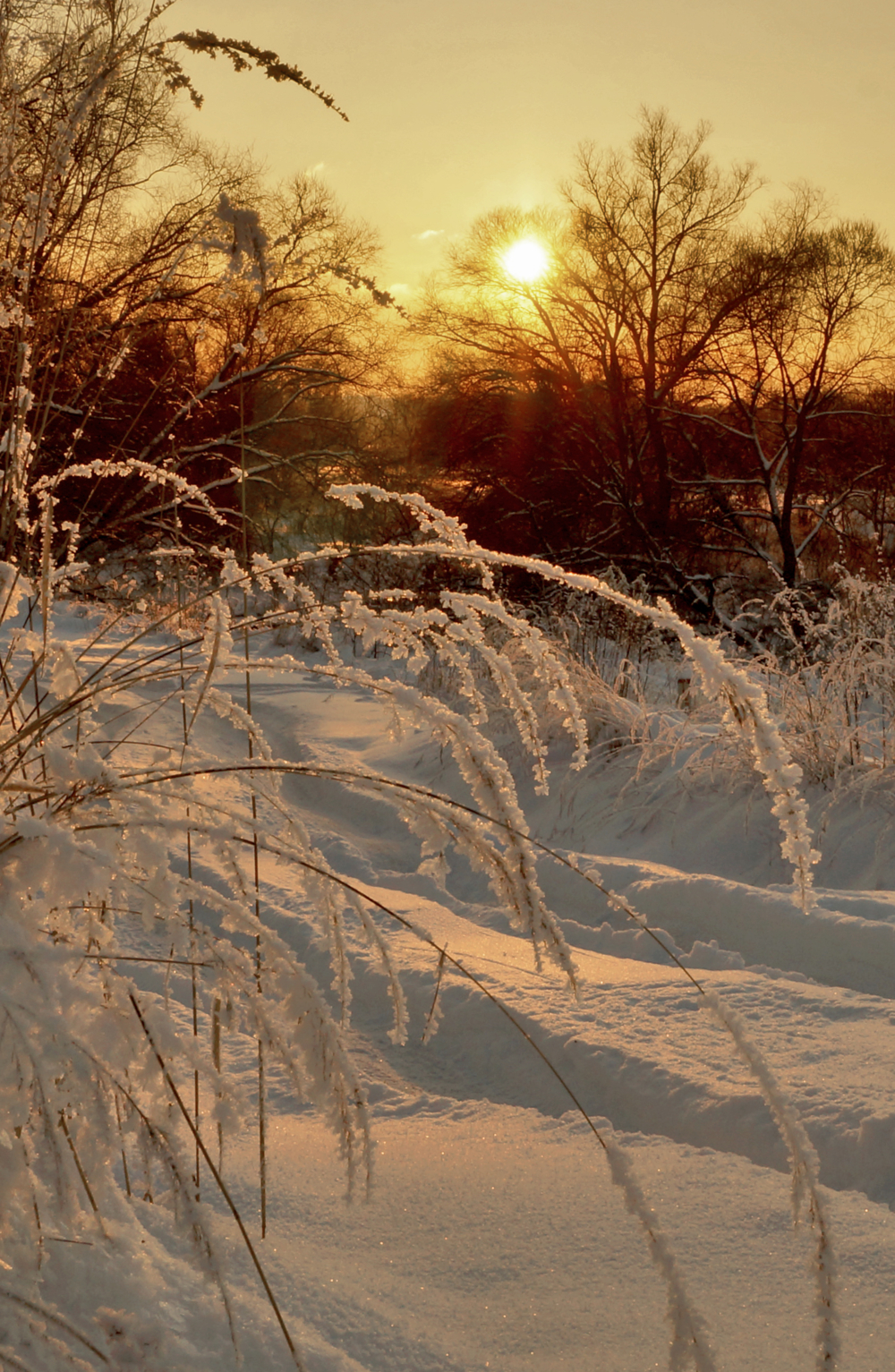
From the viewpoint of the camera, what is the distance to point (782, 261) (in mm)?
9023

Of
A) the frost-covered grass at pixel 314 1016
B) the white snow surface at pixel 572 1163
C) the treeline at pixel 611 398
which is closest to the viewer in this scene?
the frost-covered grass at pixel 314 1016

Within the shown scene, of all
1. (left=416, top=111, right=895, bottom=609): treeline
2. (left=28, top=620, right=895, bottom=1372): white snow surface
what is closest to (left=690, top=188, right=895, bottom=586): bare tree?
(left=416, top=111, right=895, bottom=609): treeline

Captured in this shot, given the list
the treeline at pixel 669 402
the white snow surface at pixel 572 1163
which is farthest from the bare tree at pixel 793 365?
the white snow surface at pixel 572 1163

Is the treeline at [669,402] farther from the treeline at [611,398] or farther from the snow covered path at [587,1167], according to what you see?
the snow covered path at [587,1167]

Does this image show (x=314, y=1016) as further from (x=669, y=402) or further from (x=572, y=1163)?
(x=669, y=402)

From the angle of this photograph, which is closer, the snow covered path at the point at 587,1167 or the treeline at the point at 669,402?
the snow covered path at the point at 587,1167

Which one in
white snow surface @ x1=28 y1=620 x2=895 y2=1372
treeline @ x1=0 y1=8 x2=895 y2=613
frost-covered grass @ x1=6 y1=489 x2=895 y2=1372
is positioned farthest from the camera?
treeline @ x1=0 y1=8 x2=895 y2=613

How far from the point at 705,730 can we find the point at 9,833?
3.60 meters

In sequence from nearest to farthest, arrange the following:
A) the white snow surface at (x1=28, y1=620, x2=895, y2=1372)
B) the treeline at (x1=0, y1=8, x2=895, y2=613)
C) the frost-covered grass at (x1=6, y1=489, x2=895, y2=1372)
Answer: the frost-covered grass at (x1=6, y1=489, x2=895, y2=1372) < the white snow surface at (x1=28, y1=620, x2=895, y2=1372) < the treeline at (x1=0, y1=8, x2=895, y2=613)

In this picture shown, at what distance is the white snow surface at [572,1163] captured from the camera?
0.92 metres

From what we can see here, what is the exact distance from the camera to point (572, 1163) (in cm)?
123

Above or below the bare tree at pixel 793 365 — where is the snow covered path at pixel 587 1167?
below

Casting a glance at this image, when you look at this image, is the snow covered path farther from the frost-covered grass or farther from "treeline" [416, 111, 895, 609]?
"treeline" [416, 111, 895, 609]

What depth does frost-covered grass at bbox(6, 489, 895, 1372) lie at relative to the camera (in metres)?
0.70
